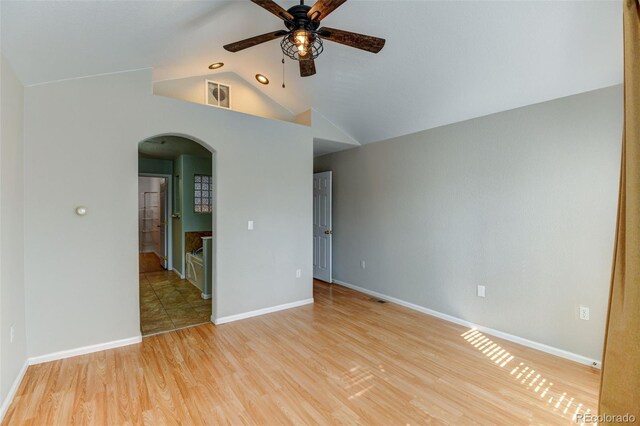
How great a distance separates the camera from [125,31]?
223 cm

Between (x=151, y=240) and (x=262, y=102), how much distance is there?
679cm

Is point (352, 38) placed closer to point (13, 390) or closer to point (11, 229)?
point (11, 229)

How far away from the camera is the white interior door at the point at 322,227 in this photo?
17.4 ft

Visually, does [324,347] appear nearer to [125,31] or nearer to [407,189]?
[407,189]

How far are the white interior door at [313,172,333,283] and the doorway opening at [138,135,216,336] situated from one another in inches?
76.7

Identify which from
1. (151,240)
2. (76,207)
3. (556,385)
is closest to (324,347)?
(556,385)

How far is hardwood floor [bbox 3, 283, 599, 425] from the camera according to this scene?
6.46 feet

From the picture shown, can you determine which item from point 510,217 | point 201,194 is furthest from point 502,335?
point 201,194

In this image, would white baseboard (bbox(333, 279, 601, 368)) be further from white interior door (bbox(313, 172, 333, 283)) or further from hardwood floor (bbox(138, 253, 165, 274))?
hardwood floor (bbox(138, 253, 165, 274))

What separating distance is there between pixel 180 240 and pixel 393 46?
501 centimetres

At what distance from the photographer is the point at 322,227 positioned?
5.48 meters

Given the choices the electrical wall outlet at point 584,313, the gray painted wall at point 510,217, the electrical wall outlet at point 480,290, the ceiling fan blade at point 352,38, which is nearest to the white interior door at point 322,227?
the gray painted wall at point 510,217

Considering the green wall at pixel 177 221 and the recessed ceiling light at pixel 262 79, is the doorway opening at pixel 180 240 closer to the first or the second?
the green wall at pixel 177 221

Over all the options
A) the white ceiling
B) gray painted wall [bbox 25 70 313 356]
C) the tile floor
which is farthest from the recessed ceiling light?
the tile floor
